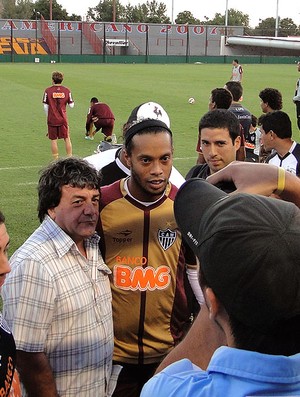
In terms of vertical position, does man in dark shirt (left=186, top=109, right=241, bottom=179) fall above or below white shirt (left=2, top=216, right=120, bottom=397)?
above

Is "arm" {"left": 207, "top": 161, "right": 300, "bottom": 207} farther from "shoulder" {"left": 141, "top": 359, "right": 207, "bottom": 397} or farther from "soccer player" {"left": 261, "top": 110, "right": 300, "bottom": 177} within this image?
"soccer player" {"left": 261, "top": 110, "right": 300, "bottom": 177}

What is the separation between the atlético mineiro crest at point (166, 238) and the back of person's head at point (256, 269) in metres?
2.04

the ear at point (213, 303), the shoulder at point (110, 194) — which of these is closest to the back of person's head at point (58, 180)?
the shoulder at point (110, 194)

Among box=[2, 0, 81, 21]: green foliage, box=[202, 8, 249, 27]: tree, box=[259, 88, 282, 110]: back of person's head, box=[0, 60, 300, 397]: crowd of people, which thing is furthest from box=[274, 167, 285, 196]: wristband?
box=[202, 8, 249, 27]: tree

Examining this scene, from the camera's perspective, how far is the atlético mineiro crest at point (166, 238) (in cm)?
350

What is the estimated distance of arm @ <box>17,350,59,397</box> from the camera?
291 cm

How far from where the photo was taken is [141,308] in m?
3.46

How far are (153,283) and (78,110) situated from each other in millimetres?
20154

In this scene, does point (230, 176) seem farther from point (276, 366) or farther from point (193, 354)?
point (276, 366)

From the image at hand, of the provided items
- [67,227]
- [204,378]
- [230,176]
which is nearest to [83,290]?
[67,227]

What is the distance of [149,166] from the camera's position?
358 cm

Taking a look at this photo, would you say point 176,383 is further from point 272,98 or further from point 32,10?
point 32,10

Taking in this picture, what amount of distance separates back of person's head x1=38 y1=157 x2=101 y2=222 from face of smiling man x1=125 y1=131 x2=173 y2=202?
34cm

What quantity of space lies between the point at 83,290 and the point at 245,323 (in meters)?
1.76
